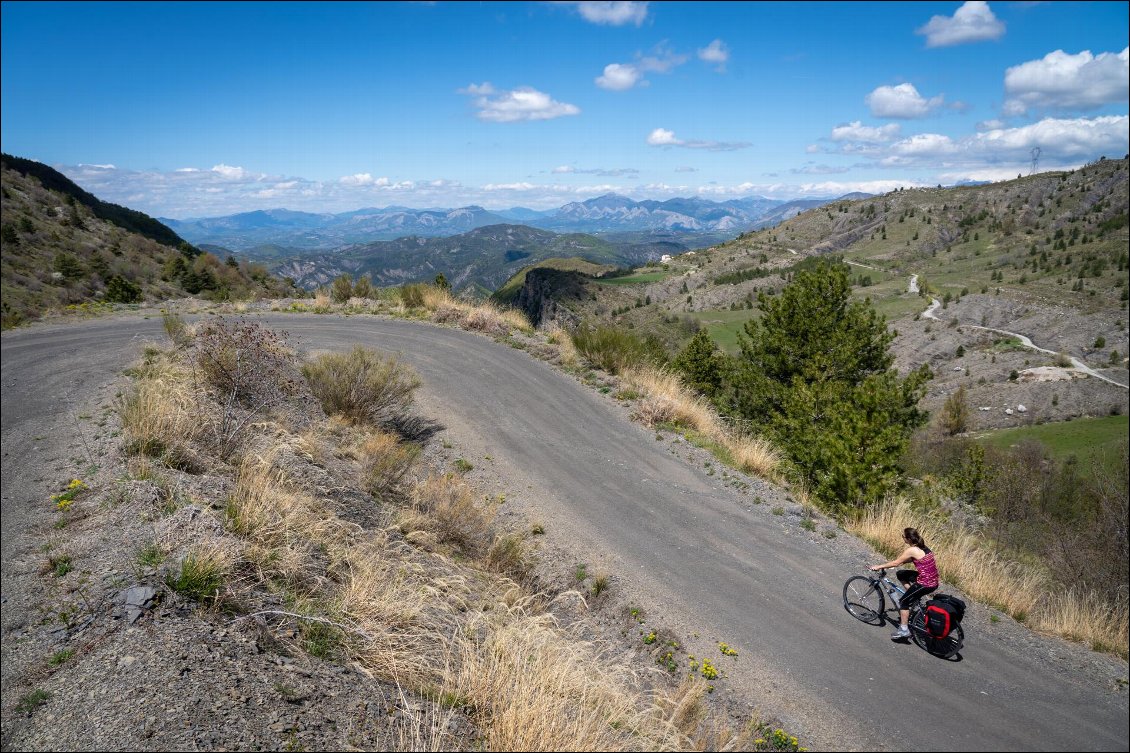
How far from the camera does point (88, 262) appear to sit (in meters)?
24.5

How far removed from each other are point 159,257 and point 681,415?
41.7m

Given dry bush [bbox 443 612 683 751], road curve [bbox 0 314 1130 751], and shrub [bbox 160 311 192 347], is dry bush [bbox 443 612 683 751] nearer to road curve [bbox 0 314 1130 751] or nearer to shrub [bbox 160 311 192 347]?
road curve [bbox 0 314 1130 751]

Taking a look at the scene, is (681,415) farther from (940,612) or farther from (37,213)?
(37,213)

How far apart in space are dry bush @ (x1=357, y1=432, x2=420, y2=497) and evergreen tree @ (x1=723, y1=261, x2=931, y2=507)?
7167mm

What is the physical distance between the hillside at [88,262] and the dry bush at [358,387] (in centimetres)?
410

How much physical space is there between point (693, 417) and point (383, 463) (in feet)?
23.3

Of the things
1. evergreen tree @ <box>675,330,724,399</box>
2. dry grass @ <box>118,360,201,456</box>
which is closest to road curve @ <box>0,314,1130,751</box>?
dry grass @ <box>118,360,201,456</box>

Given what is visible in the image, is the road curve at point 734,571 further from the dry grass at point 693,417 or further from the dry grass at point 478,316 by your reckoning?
the dry grass at point 478,316

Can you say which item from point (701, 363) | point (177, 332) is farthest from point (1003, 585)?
point (701, 363)

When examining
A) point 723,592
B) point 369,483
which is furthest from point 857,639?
point 369,483

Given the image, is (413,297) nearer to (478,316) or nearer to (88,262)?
(478,316)

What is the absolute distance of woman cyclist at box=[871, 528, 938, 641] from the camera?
5609 millimetres

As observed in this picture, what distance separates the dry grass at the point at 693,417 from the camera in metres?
10.1

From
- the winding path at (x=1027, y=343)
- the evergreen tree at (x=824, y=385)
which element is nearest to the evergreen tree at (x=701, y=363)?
the evergreen tree at (x=824, y=385)
